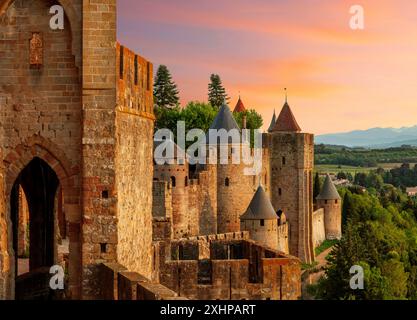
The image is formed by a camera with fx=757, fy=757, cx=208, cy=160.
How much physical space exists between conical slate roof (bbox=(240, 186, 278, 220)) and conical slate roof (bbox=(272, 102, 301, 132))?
14.0 metres

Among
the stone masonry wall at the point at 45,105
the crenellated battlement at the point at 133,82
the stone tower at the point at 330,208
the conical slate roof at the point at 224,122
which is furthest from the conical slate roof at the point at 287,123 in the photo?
the stone masonry wall at the point at 45,105

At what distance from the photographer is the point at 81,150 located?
16.8 m

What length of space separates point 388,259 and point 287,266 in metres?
17.7

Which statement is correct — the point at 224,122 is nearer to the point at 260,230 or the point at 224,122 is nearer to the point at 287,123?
the point at 260,230

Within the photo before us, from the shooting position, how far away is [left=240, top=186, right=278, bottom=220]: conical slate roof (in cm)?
4750

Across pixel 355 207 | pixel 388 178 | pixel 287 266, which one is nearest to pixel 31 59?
pixel 287 266

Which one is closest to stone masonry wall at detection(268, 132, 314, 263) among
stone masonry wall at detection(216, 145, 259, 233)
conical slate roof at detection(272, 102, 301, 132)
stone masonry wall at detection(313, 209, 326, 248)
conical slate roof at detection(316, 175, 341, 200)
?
conical slate roof at detection(272, 102, 301, 132)

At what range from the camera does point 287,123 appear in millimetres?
61375

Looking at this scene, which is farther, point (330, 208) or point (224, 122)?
point (330, 208)

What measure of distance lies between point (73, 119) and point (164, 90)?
2788 inches

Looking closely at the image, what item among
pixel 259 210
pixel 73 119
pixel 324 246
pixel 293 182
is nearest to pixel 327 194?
pixel 324 246

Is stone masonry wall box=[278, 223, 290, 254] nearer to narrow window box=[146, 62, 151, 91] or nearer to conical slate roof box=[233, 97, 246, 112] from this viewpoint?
narrow window box=[146, 62, 151, 91]

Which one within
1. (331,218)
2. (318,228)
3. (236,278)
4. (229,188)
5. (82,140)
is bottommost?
(318,228)

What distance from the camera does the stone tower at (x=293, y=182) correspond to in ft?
188
